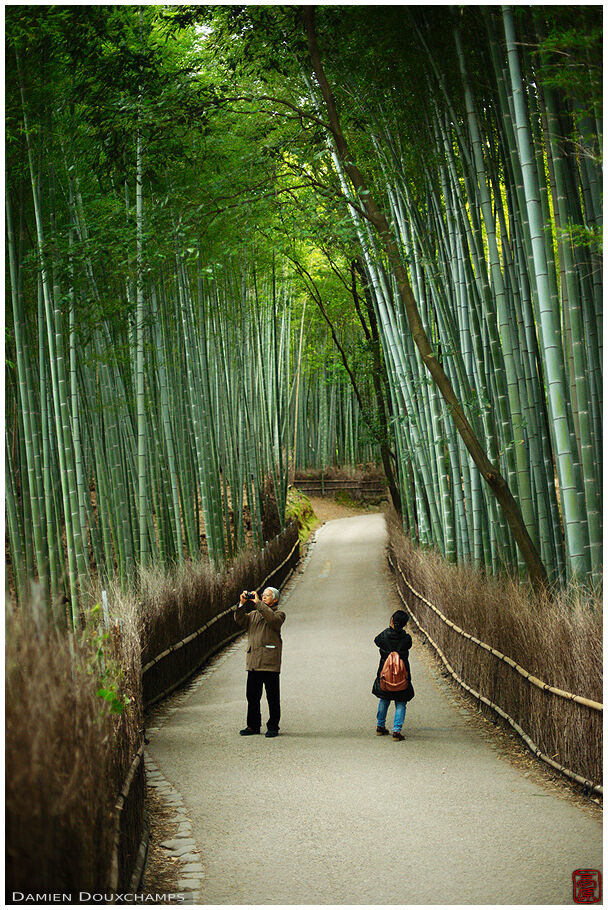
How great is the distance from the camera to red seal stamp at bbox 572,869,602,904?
2.62 meters

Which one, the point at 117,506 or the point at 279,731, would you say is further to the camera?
the point at 117,506

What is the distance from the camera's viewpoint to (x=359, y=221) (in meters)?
6.05

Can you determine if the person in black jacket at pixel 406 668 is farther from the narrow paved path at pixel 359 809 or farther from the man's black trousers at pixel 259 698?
the man's black trousers at pixel 259 698

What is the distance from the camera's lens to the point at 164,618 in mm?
6484

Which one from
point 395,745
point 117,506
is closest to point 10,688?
point 395,745

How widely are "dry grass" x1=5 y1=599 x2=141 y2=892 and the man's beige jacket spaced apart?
8.24ft

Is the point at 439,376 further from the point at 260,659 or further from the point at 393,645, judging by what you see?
the point at 260,659

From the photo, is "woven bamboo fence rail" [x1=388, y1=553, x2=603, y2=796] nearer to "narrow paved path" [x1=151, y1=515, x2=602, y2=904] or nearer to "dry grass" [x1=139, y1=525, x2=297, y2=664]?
"narrow paved path" [x1=151, y1=515, x2=602, y2=904]

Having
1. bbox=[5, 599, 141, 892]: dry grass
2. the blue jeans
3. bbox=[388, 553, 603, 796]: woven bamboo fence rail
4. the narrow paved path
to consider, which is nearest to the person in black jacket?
the blue jeans

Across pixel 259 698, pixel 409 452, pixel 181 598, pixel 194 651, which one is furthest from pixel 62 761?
pixel 409 452

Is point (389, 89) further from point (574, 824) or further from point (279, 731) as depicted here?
point (574, 824)

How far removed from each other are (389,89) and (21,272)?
3.23m

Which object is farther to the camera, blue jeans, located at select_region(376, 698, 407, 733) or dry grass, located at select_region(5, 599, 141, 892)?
blue jeans, located at select_region(376, 698, 407, 733)

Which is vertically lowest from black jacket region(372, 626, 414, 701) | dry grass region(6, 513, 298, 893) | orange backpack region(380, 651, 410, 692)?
orange backpack region(380, 651, 410, 692)
